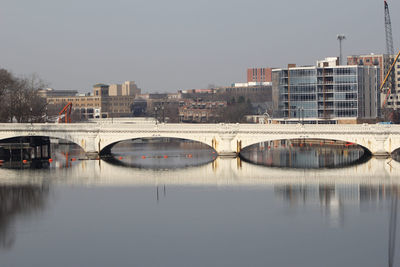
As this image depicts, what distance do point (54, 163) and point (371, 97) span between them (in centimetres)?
7030

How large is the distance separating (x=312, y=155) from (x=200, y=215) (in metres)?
49.3

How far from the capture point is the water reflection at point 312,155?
87.1 metres

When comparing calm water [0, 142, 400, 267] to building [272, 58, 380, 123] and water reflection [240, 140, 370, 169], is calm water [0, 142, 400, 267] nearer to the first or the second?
water reflection [240, 140, 370, 169]

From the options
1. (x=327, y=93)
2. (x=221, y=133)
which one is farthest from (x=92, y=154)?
(x=327, y=93)

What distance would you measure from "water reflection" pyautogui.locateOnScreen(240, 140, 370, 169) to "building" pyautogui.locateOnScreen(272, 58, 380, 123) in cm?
996

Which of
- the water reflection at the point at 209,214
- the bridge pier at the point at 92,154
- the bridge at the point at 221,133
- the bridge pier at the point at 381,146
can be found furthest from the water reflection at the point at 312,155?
the bridge pier at the point at 92,154

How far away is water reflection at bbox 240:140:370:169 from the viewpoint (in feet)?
286

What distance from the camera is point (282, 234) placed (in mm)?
Answer: 47219

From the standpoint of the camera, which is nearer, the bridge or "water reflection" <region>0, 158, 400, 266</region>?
"water reflection" <region>0, 158, 400, 266</region>

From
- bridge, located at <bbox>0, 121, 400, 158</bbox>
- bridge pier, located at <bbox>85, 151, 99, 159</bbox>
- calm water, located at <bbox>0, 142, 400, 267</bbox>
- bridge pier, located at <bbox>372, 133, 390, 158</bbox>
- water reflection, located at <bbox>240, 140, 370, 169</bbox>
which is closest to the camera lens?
calm water, located at <bbox>0, 142, 400, 267</bbox>

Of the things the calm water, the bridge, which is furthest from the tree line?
the calm water

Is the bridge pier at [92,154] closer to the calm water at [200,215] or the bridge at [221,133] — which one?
the bridge at [221,133]

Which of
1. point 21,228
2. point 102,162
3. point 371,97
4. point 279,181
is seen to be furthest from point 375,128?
point 371,97

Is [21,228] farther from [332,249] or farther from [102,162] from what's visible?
[102,162]
